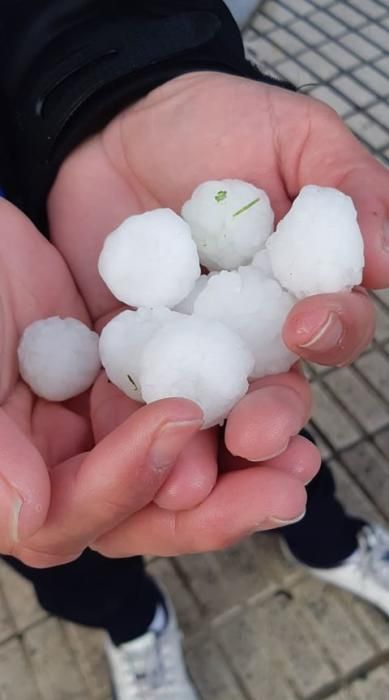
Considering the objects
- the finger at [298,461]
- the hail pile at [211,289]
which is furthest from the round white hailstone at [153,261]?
the finger at [298,461]

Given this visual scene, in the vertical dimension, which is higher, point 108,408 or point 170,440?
point 170,440

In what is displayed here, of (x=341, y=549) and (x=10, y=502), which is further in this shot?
(x=341, y=549)

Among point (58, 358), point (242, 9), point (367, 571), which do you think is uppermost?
point (58, 358)

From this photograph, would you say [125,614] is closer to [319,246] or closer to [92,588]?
[92,588]

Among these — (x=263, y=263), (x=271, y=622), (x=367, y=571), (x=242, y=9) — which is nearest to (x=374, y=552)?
(x=367, y=571)

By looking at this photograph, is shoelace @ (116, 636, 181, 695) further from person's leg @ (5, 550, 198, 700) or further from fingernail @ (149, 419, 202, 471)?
fingernail @ (149, 419, 202, 471)

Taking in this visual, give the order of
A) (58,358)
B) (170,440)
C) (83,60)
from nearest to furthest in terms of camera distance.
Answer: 1. (170,440)
2. (58,358)
3. (83,60)

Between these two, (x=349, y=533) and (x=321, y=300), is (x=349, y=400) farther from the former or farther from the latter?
(x=321, y=300)

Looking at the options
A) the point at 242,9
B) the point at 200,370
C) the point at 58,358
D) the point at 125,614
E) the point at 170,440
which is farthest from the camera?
the point at 242,9
